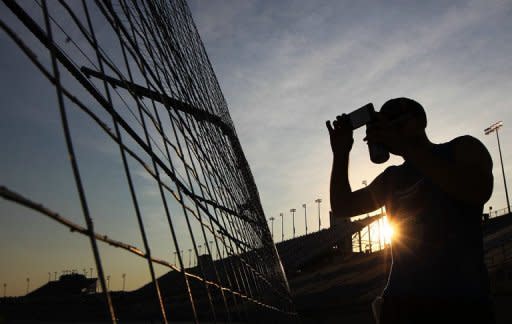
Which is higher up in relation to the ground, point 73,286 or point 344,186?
point 344,186

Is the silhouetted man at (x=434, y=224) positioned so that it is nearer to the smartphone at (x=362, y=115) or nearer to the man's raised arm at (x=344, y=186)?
the smartphone at (x=362, y=115)

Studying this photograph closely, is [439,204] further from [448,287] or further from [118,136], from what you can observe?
[118,136]

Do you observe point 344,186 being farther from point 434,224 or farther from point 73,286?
point 73,286

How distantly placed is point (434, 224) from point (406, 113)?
393 mm

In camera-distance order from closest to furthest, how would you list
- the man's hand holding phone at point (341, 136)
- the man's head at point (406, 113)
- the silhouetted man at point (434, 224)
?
1. the silhouetted man at point (434, 224)
2. the man's head at point (406, 113)
3. the man's hand holding phone at point (341, 136)

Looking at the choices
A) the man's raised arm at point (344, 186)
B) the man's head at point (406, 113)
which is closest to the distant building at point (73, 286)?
the man's raised arm at point (344, 186)

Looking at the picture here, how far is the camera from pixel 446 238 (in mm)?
1282

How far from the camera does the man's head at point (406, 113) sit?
129cm

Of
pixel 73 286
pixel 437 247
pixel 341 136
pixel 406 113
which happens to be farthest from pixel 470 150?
pixel 73 286

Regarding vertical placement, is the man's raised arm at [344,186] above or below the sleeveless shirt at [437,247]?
above

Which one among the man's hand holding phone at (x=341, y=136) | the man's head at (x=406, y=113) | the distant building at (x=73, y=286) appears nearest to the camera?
the man's head at (x=406, y=113)

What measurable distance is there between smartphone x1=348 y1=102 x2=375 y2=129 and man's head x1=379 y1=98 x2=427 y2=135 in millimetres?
42

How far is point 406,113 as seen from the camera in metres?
1.31

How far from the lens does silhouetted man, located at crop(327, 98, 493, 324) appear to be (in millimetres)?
1163
